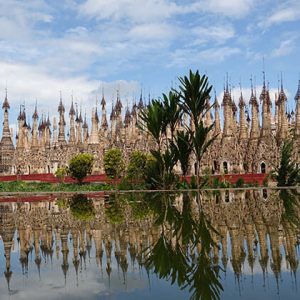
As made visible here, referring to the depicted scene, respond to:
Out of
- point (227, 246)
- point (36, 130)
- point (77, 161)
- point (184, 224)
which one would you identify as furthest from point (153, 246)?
point (36, 130)

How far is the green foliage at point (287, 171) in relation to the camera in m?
26.9

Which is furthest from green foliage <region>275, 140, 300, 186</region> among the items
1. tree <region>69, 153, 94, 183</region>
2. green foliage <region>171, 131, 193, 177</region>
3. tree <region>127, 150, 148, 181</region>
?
tree <region>69, 153, 94, 183</region>

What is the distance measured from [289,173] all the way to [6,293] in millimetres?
25149

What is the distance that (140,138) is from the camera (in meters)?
58.7

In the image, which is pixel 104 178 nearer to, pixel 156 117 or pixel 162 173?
pixel 162 173

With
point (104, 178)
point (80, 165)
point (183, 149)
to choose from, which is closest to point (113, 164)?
point (80, 165)

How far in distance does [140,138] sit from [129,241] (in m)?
50.5

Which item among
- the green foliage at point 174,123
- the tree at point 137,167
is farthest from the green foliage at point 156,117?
the tree at point 137,167

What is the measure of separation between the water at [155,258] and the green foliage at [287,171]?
52.4 ft

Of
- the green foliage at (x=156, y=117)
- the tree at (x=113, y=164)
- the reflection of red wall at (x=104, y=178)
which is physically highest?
the green foliage at (x=156, y=117)

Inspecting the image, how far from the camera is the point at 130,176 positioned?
105 feet

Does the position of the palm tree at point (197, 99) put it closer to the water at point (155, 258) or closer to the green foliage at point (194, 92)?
the green foliage at point (194, 92)

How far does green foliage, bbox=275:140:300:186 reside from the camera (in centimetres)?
2694

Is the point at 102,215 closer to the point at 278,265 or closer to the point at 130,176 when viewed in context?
the point at 278,265
